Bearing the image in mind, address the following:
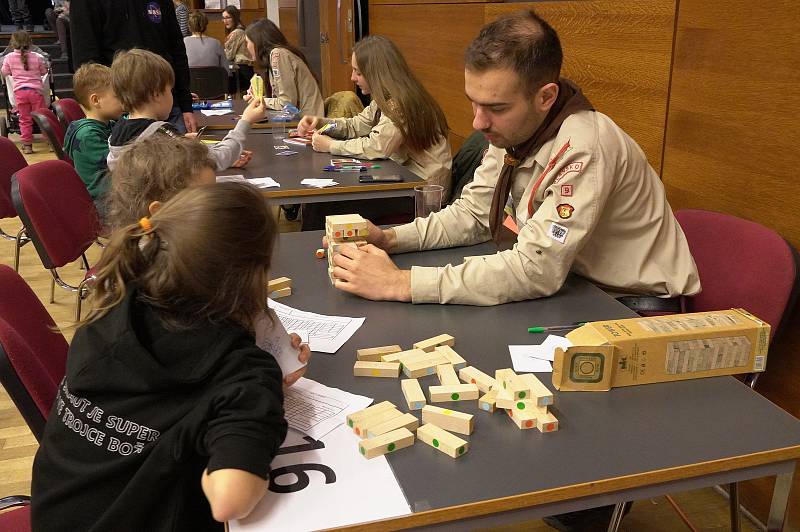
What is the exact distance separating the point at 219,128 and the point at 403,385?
366cm

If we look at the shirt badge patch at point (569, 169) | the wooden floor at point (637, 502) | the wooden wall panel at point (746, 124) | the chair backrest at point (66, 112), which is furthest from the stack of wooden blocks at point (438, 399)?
the chair backrest at point (66, 112)

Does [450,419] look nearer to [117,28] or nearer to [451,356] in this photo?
[451,356]

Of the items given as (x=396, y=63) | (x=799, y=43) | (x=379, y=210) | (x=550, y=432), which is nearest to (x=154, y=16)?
(x=396, y=63)

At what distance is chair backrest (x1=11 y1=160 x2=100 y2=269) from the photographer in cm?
245

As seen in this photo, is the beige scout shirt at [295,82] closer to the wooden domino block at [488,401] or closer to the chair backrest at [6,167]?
the chair backrest at [6,167]

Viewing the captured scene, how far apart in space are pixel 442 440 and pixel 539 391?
0.21 metres

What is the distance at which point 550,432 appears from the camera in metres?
1.21

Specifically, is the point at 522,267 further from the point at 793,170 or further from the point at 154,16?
the point at 154,16

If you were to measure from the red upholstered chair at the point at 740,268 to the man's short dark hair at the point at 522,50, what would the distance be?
66 centimetres

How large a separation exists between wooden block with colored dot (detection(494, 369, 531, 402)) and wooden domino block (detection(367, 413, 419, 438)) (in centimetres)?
19

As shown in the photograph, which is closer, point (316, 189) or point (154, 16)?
point (316, 189)

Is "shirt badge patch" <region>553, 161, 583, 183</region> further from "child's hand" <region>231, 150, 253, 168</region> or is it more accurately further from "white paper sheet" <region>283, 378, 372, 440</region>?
"child's hand" <region>231, 150, 253, 168</region>

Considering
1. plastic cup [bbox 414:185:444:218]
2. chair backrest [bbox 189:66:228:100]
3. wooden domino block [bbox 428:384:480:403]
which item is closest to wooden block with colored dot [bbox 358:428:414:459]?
wooden domino block [bbox 428:384:480:403]

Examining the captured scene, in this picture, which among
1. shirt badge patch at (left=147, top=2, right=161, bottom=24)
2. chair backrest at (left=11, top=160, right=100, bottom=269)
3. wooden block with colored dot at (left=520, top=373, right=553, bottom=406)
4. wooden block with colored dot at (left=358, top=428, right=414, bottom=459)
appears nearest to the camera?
wooden block with colored dot at (left=358, top=428, right=414, bottom=459)
